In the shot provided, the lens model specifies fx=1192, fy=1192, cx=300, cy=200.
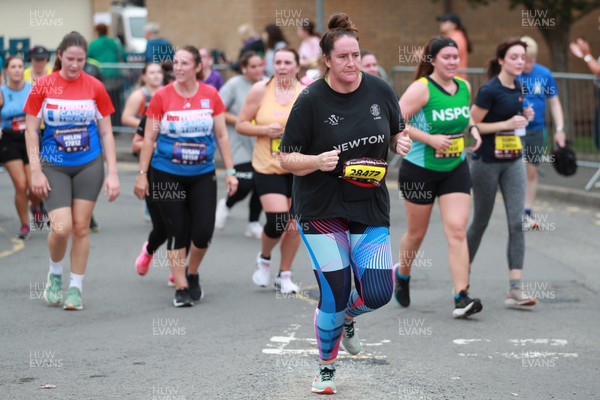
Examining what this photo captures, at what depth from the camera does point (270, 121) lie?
9766 millimetres

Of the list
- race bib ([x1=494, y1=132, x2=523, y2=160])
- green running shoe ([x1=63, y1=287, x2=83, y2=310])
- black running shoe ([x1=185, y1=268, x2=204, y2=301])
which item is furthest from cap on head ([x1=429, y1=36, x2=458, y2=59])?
green running shoe ([x1=63, y1=287, x2=83, y2=310])

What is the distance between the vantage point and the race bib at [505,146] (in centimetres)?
920

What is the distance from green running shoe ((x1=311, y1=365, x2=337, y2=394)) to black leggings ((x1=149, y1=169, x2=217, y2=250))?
2758mm

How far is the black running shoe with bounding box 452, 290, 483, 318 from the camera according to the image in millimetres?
8578

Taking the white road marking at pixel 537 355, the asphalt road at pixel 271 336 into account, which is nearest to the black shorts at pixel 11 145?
the asphalt road at pixel 271 336

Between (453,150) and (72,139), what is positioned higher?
(72,139)

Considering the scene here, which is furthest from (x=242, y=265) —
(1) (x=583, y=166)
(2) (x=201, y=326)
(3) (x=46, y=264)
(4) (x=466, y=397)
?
(1) (x=583, y=166)

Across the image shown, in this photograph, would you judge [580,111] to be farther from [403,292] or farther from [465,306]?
[465,306]

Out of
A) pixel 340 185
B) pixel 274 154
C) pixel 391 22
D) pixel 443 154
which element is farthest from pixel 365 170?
pixel 391 22

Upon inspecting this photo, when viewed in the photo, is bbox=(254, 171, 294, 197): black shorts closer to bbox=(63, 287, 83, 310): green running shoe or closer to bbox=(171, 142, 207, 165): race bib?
bbox=(171, 142, 207, 165): race bib

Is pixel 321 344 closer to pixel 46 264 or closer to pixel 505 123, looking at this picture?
pixel 505 123

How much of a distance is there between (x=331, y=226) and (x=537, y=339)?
88.8 inches

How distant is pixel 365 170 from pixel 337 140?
23 cm

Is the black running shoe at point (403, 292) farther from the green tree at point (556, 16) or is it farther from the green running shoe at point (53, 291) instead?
the green tree at point (556, 16)
